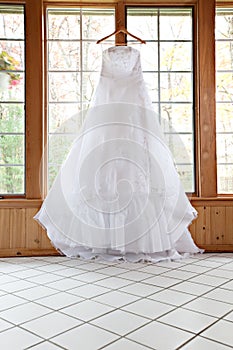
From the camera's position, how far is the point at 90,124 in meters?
2.66

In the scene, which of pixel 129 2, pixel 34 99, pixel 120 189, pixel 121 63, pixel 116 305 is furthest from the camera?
pixel 129 2

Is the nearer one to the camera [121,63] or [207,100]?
[121,63]

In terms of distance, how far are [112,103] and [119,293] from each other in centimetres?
149

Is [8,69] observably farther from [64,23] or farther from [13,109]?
[64,23]

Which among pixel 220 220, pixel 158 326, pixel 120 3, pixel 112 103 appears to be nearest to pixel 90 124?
pixel 112 103

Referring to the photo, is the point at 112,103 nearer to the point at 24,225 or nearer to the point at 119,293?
the point at 24,225

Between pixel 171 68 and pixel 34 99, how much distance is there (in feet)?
4.16

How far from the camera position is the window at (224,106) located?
3.03 m

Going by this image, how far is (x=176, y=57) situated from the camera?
3053mm

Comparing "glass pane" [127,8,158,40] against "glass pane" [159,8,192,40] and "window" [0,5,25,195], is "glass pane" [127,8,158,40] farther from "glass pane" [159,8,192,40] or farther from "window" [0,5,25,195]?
"window" [0,5,25,195]

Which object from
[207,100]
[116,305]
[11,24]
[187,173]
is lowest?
[116,305]

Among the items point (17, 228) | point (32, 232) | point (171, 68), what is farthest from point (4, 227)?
point (171, 68)

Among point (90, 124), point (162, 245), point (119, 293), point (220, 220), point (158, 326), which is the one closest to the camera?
point (158, 326)

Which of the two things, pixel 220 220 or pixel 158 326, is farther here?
pixel 220 220
